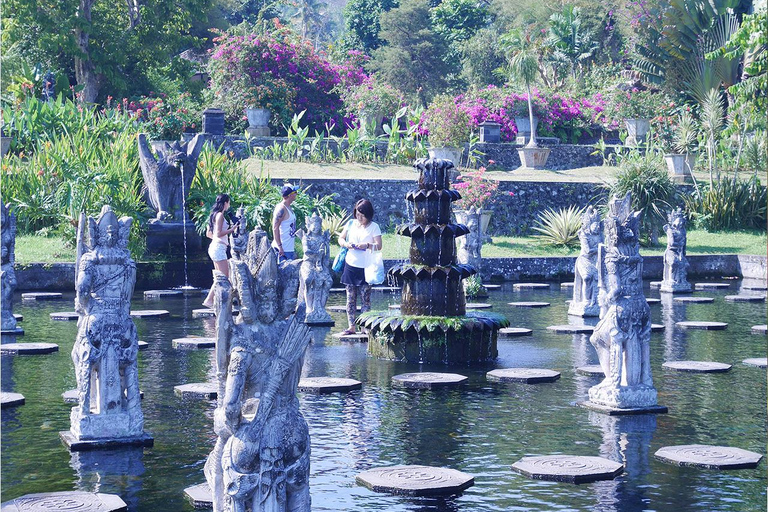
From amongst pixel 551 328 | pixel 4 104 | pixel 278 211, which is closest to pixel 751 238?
pixel 551 328

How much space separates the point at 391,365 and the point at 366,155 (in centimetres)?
2084

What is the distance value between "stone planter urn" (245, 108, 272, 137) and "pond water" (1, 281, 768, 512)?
2099cm

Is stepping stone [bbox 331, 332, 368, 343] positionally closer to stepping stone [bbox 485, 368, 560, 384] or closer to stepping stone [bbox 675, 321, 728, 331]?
stepping stone [bbox 485, 368, 560, 384]

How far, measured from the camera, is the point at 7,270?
14.3 m

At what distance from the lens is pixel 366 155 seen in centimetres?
3309

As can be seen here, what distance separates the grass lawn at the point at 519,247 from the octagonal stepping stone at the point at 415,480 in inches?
566

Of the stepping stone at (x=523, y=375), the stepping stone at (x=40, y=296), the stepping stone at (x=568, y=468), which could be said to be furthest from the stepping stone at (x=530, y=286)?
the stepping stone at (x=568, y=468)

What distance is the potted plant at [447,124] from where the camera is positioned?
114 ft

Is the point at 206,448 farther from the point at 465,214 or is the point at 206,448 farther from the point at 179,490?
the point at 465,214

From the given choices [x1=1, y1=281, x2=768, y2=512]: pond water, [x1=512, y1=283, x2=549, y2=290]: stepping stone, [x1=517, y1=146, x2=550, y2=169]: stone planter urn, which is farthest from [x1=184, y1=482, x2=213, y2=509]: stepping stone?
[x1=517, y1=146, x2=550, y2=169]: stone planter urn

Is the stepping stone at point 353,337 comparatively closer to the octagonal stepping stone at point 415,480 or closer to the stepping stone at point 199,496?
the octagonal stepping stone at point 415,480

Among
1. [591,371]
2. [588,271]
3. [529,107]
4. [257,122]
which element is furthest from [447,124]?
[591,371]

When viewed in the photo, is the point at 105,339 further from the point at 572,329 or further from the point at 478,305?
the point at 478,305

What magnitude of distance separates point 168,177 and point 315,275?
771 centimetres
